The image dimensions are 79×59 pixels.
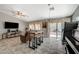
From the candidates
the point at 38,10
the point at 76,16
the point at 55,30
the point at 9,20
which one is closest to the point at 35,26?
the point at 38,10

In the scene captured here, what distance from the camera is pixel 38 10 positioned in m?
2.09

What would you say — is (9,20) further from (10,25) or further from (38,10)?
(38,10)

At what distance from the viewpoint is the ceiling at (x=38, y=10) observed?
1873mm

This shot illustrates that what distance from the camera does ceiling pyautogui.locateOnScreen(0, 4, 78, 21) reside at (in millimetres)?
1873

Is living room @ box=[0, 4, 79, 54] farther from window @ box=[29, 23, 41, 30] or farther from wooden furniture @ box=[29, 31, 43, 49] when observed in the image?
wooden furniture @ box=[29, 31, 43, 49]

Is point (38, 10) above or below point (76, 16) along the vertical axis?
above

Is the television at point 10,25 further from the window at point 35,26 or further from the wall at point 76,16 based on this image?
the wall at point 76,16

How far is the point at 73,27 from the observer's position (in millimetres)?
2209

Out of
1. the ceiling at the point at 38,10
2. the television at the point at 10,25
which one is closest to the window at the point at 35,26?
the ceiling at the point at 38,10

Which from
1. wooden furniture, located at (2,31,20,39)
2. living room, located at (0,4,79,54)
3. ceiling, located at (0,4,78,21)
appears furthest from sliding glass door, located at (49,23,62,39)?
wooden furniture, located at (2,31,20,39)
